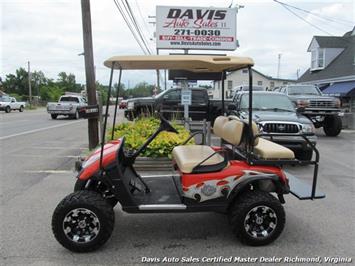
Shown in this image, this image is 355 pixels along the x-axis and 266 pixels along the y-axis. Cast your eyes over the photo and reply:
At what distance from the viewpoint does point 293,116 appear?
860 cm

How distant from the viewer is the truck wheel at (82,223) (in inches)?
143

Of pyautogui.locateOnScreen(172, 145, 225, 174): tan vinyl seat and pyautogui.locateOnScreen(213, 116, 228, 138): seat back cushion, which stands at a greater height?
pyautogui.locateOnScreen(213, 116, 228, 138): seat back cushion

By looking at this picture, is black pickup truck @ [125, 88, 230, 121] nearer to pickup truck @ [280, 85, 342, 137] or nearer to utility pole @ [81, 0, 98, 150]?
pickup truck @ [280, 85, 342, 137]

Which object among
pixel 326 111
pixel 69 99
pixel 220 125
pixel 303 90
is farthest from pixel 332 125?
pixel 69 99

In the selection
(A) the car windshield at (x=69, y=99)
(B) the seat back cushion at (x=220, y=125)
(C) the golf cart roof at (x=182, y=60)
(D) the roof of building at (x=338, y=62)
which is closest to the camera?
(C) the golf cart roof at (x=182, y=60)

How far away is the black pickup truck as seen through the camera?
1404 centimetres

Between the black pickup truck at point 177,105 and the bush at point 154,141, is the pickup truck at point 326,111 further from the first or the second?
the bush at point 154,141

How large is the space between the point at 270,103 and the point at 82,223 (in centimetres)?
713

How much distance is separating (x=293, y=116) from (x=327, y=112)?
5.96 metres

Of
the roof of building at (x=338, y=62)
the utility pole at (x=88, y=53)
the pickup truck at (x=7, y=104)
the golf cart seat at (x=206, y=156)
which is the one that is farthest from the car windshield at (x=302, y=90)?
the pickup truck at (x=7, y=104)

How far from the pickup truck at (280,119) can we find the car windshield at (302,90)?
24.2ft

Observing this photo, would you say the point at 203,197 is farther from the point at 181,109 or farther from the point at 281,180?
the point at 181,109

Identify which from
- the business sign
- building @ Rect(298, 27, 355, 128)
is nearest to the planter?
the business sign

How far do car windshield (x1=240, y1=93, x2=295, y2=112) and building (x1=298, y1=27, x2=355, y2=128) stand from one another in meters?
9.35
